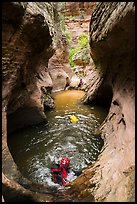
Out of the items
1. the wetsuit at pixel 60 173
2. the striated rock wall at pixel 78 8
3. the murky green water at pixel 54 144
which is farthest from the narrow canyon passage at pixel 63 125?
the striated rock wall at pixel 78 8

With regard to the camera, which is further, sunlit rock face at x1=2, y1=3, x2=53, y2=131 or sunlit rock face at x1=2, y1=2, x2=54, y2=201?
sunlit rock face at x1=2, y1=3, x2=53, y2=131

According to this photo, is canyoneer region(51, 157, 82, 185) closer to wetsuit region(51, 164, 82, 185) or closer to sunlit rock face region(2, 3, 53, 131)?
wetsuit region(51, 164, 82, 185)

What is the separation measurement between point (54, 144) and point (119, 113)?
253 cm

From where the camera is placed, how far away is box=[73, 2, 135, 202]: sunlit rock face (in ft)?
13.9

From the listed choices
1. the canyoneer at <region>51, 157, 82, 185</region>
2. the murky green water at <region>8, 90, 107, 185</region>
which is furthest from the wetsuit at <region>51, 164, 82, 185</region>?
the murky green water at <region>8, 90, 107, 185</region>

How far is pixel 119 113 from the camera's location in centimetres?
706

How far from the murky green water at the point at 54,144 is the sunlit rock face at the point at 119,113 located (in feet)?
2.19

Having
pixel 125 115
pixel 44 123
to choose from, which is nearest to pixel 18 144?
pixel 44 123

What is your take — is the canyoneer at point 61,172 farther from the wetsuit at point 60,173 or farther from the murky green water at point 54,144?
the murky green water at point 54,144

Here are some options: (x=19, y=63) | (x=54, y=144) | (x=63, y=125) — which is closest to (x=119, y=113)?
(x=54, y=144)

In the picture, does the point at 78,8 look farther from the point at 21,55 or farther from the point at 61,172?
→ the point at 61,172

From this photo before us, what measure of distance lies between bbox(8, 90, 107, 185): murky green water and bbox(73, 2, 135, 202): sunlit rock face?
666 mm

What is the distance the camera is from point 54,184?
5.34m

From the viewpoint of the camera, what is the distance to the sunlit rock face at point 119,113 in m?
4.23
